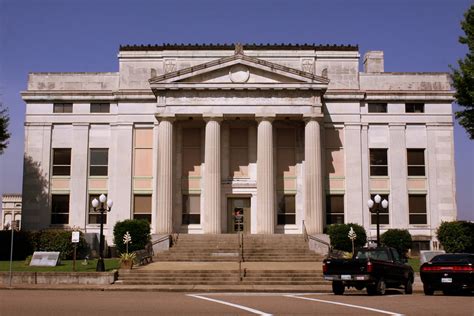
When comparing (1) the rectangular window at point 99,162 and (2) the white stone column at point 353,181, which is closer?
(2) the white stone column at point 353,181

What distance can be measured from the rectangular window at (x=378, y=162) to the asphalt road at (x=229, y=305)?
82.3 feet

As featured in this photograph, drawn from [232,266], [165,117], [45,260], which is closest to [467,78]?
[232,266]

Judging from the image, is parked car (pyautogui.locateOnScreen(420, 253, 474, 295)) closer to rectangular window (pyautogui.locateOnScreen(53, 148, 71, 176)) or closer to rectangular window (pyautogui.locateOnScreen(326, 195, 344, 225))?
rectangular window (pyautogui.locateOnScreen(326, 195, 344, 225))

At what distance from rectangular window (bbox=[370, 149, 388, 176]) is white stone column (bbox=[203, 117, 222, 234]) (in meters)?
12.2

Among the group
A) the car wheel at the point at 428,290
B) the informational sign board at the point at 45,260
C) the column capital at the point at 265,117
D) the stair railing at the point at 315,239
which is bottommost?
the car wheel at the point at 428,290

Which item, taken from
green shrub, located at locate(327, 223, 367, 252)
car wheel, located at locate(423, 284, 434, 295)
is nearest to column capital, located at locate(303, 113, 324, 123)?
green shrub, located at locate(327, 223, 367, 252)

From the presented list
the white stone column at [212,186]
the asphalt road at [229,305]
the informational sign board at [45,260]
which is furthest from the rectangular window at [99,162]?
the asphalt road at [229,305]

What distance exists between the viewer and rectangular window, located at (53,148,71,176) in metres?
46.3

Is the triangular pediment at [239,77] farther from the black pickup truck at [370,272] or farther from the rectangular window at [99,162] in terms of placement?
the black pickup truck at [370,272]

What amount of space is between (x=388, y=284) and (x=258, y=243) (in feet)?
A: 54.9

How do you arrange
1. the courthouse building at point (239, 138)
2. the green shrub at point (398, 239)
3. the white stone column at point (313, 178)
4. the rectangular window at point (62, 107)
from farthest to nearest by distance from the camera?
the rectangular window at point (62, 107)
the courthouse building at point (239, 138)
the green shrub at point (398, 239)
the white stone column at point (313, 178)

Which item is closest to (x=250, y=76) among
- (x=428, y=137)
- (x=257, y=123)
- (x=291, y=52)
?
(x=257, y=123)

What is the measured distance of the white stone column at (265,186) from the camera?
4103 cm

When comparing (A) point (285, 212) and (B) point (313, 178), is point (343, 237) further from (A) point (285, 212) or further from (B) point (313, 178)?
(A) point (285, 212)
